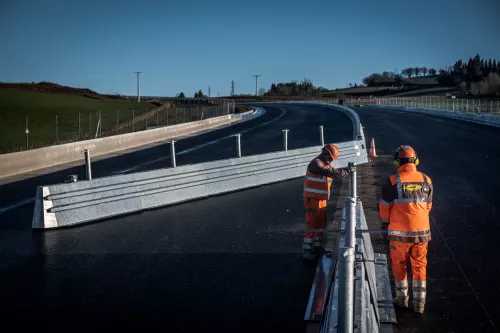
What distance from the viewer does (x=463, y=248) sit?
361 inches

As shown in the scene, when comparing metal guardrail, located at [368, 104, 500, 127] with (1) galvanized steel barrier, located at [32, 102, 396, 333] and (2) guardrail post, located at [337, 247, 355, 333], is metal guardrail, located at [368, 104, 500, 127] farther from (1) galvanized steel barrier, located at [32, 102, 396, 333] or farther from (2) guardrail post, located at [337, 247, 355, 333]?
(2) guardrail post, located at [337, 247, 355, 333]

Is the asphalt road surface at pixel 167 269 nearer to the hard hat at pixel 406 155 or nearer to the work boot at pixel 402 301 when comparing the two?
the work boot at pixel 402 301

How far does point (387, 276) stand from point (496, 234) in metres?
3.76

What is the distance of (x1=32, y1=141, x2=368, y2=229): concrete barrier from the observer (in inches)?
429

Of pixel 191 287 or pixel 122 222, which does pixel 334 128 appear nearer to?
pixel 122 222

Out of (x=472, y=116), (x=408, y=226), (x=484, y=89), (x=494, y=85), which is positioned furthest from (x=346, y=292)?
(x=484, y=89)

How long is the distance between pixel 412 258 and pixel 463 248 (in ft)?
10.2

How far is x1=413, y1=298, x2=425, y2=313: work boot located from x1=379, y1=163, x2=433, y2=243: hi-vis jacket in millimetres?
640

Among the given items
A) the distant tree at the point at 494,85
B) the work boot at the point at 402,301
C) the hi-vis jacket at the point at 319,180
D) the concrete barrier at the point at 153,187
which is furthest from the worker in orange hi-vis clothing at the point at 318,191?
the distant tree at the point at 494,85

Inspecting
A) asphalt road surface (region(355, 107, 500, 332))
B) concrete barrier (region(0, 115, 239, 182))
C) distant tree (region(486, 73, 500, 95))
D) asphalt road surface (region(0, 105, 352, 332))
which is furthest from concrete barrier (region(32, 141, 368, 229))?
distant tree (region(486, 73, 500, 95))

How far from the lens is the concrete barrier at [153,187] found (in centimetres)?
1091

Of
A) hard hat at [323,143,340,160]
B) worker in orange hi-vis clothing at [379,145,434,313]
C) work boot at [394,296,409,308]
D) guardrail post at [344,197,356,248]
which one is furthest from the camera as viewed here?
hard hat at [323,143,340,160]

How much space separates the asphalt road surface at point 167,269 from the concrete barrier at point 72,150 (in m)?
5.20

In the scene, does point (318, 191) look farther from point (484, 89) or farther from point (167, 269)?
point (484, 89)
